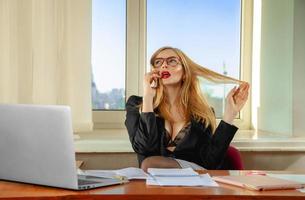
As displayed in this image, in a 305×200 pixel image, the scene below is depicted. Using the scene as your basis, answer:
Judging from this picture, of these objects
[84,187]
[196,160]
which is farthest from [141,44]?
[84,187]

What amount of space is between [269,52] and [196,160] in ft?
3.51

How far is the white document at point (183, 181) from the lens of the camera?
142cm

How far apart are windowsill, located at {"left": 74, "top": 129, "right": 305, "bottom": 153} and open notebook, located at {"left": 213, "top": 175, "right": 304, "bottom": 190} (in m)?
1.03

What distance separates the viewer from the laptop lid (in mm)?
1288

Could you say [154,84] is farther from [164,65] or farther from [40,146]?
[40,146]

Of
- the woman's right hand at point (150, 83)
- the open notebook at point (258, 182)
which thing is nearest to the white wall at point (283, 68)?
the woman's right hand at point (150, 83)

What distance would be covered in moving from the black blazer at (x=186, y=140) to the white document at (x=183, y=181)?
0.65 m

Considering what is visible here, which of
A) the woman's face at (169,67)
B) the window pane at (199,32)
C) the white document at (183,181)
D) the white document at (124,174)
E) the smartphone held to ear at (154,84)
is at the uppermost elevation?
the window pane at (199,32)

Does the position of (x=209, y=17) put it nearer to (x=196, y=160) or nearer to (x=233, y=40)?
(x=233, y=40)

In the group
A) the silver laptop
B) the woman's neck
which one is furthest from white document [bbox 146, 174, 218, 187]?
the woman's neck

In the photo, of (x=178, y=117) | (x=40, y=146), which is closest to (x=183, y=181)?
(x=40, y=146)

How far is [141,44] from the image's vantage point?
2.99 meters

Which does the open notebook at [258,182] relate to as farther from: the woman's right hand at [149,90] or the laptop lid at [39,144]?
the woman's right hand at [149,90]

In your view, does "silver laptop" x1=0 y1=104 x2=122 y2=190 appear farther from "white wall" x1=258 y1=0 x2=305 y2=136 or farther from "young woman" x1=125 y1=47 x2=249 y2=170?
"white wall" x1=258 y1=0 x2=305 y2=136
